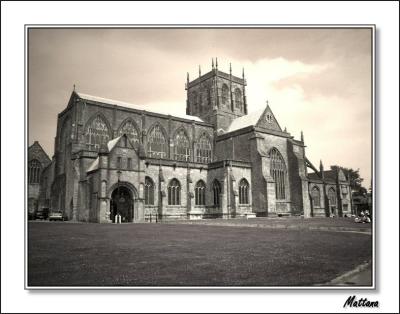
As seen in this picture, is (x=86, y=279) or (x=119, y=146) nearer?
(x=86, y=279)

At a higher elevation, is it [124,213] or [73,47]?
[73,47]

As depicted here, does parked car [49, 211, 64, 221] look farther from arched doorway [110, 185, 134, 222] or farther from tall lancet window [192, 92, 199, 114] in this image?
tall lancet window [192, 92, 199, 114]

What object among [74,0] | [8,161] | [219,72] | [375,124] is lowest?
[8,161]

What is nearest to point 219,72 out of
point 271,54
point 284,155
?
point 284,155

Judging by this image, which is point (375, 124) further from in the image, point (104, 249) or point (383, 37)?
point (104, 249)

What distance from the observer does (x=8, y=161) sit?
9.55 metres

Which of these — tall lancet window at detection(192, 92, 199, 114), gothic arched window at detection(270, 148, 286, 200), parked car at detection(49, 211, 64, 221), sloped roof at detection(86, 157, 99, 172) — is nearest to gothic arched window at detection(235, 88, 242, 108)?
tall lancet window at detection(192, 92, 199, 114)

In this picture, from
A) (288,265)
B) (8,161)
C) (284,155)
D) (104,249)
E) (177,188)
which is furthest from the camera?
(284,155)

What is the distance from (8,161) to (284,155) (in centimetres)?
3492

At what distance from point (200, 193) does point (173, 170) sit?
4271 millimetres

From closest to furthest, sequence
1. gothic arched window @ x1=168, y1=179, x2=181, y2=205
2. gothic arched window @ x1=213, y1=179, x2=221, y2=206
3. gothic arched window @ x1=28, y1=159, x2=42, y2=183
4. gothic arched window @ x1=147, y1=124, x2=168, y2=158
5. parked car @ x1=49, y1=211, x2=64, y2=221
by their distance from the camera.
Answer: gothic arched window @ x1=28, y1=159, x2=42, y2=183, parked car @ x1=49, y1=211, x2=64, y2=221, gothic arched window @ x1=168, y1=179, x2=181, y2=205, gothic arched window @ x1=213, y1=179, x2=221, y2=206, gothic arched window @ x1=147, y1=124, x2=168, y2=158

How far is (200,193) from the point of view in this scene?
37000mm

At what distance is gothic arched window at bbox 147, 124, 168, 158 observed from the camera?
4034cm

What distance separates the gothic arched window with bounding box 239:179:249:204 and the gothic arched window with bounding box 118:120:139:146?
41.6 feet
